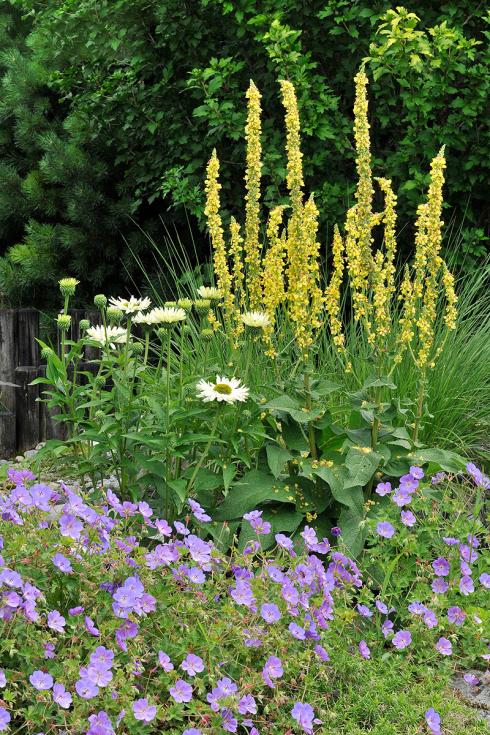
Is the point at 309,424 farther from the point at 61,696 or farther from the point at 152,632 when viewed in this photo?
the point at 61,696

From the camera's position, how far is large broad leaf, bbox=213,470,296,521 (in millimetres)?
3125

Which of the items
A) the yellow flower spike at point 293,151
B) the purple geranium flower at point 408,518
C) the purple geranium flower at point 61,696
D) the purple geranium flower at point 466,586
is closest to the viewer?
the purple geranium flower at point 61,696

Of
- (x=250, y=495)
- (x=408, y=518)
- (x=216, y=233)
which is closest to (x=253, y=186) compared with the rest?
(x=216, y=233)

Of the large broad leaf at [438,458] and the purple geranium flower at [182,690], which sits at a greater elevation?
the purple geranium flower at [182,690]

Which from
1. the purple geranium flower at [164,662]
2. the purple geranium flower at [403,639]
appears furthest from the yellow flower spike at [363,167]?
the purple geranium flower at [164,662]

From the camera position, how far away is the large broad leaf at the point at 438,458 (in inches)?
129

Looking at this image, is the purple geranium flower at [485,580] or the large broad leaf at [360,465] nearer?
the purple geranium flower at [485,580]

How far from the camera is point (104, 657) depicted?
6.75ft

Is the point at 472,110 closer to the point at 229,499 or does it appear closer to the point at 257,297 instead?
the point at 257,297

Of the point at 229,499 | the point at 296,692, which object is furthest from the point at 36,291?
the point at 296,692

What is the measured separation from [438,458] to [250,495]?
2.30 ft

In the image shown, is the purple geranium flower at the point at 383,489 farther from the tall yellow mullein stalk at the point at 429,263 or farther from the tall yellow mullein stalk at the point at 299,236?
the tall yellow mullein stalk at the point at 299,236

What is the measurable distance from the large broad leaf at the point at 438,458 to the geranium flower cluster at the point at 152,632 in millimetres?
686

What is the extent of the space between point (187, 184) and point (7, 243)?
285 cm
